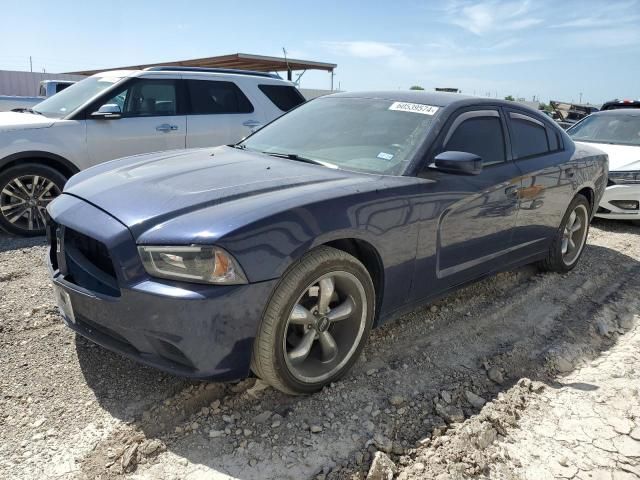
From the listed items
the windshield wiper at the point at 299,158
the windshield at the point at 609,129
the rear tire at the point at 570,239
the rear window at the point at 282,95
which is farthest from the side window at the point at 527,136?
Result: the windshield at the point at 609,129

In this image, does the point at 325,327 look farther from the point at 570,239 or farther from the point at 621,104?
the point at 621,104

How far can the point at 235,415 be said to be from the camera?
2.62 m

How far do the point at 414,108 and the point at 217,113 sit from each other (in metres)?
3.81

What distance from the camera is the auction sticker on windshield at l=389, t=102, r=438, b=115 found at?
11.7 feet

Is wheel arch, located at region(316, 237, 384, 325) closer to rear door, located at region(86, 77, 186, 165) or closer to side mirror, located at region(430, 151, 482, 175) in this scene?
side mirror, located at region(430, 151, 482, 175)

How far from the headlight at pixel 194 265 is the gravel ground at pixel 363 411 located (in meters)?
0.75

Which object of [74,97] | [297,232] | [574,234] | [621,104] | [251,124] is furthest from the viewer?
[621,104]

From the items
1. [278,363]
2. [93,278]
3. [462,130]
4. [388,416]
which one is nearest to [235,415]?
[278,363]

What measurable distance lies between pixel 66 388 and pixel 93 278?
26.2 inches

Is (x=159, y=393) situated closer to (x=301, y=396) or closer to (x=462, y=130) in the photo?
(x=301, y=396)

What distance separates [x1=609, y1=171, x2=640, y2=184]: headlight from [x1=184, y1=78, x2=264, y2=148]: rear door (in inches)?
183

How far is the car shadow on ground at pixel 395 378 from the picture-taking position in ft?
7.88

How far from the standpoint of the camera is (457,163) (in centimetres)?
313

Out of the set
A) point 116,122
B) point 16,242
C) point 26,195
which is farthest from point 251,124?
point 16,242
